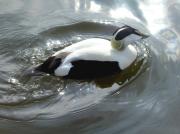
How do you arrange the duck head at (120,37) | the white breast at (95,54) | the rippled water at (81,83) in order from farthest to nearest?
the duck head at (120,37) → the white breast at (95,54) → the rippled water at (81,83)

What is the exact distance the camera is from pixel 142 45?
5684 millimetres

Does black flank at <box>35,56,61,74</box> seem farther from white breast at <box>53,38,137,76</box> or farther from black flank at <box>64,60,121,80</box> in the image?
black flank at <box>64,60,121,80</box>

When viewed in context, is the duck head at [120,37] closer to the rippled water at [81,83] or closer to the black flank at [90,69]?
the black flank at [90,69]

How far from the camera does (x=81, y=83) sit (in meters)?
5.04

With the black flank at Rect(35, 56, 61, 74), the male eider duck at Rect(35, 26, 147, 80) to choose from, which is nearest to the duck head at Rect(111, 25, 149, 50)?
the male eider duck at Rect(35, 26, 147, 80)

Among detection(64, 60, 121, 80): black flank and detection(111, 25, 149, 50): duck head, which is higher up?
detection(111, 25, 149, 50): duck head

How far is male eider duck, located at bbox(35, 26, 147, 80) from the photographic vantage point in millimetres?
4996

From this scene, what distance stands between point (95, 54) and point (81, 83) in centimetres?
32

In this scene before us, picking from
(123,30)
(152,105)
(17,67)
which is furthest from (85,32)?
(152,105)

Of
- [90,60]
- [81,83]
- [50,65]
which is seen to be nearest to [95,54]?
[90,60]

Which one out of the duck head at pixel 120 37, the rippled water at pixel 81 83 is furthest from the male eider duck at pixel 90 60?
the rippled water at pixel 81 83

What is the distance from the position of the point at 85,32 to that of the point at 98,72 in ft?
2.84

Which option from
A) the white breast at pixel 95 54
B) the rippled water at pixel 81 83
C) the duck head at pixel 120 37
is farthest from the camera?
the duck head at pixel 120 37

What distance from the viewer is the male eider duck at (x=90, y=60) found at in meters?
5.00
